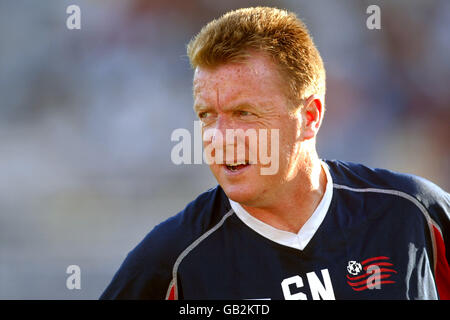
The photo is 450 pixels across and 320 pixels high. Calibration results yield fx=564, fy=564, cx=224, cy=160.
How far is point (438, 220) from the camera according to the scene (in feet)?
7.54

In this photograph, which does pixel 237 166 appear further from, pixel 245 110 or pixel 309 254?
pixel 309 254

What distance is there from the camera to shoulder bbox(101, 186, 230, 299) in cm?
217


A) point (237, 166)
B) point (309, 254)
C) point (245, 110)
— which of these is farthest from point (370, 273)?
point (245, 110)

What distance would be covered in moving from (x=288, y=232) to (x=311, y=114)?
0.50 m

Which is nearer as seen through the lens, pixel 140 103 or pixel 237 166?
pixel 237 166

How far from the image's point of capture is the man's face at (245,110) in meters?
2.07

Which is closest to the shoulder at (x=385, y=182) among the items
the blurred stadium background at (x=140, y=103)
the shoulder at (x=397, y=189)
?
the shoulder at (x=397, y=189)

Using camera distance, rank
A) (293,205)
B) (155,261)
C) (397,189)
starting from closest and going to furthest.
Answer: (155,261)
(293,205)
(397,189)

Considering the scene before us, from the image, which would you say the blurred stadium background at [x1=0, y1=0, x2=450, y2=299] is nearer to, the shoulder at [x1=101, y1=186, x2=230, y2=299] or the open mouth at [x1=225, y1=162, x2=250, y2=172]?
the shoulder at [x1=101, y1=186, x2=230, y2=299]

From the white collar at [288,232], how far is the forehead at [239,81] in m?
0.48

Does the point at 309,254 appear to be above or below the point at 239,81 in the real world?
below

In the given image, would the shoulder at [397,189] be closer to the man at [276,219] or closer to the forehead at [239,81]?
the man at [276,219]

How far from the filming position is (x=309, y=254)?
2197 millimetres
